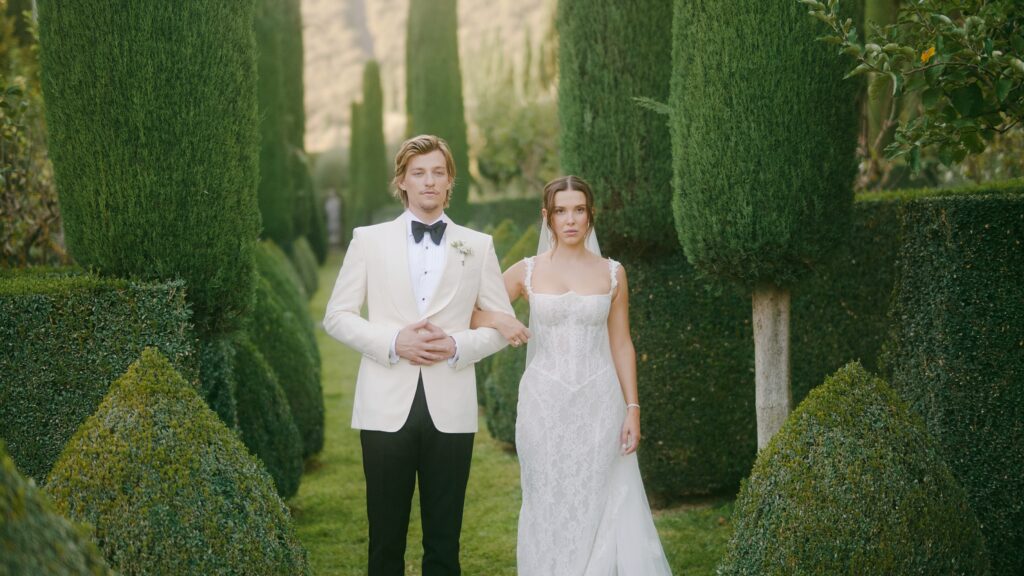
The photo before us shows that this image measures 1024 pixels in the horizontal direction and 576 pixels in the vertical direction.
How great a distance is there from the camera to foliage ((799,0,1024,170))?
3.46m

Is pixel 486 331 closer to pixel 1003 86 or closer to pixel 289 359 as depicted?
pixel 1003 86

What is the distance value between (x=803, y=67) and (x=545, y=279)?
1.70 metres

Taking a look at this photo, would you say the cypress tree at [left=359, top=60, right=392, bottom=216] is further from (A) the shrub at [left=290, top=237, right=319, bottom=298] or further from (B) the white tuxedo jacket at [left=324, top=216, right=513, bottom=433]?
(B) the white tuxedo jacket at [left=324, top=216, right=513, bottom=433]

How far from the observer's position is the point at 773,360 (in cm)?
523

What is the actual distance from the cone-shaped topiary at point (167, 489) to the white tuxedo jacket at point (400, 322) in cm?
61

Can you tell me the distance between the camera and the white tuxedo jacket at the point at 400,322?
154 inches

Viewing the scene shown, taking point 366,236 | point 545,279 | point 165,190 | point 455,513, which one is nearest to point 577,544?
point 455,513

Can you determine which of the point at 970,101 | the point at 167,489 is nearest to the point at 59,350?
the point at 167,489

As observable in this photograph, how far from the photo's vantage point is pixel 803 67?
4.73 m

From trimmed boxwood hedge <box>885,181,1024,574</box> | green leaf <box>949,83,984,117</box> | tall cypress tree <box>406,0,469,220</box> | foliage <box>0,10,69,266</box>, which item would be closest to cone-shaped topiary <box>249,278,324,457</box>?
foliage <box>0,10,69,266</box>

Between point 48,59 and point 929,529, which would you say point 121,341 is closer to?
point 48,59

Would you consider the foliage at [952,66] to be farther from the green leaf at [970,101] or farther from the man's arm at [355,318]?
the man's arm at [355,318]

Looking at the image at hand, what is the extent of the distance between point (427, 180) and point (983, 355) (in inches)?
119

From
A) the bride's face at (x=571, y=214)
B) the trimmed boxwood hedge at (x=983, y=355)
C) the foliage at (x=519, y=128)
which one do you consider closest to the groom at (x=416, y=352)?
the bride's face at (x=571, y=214)
